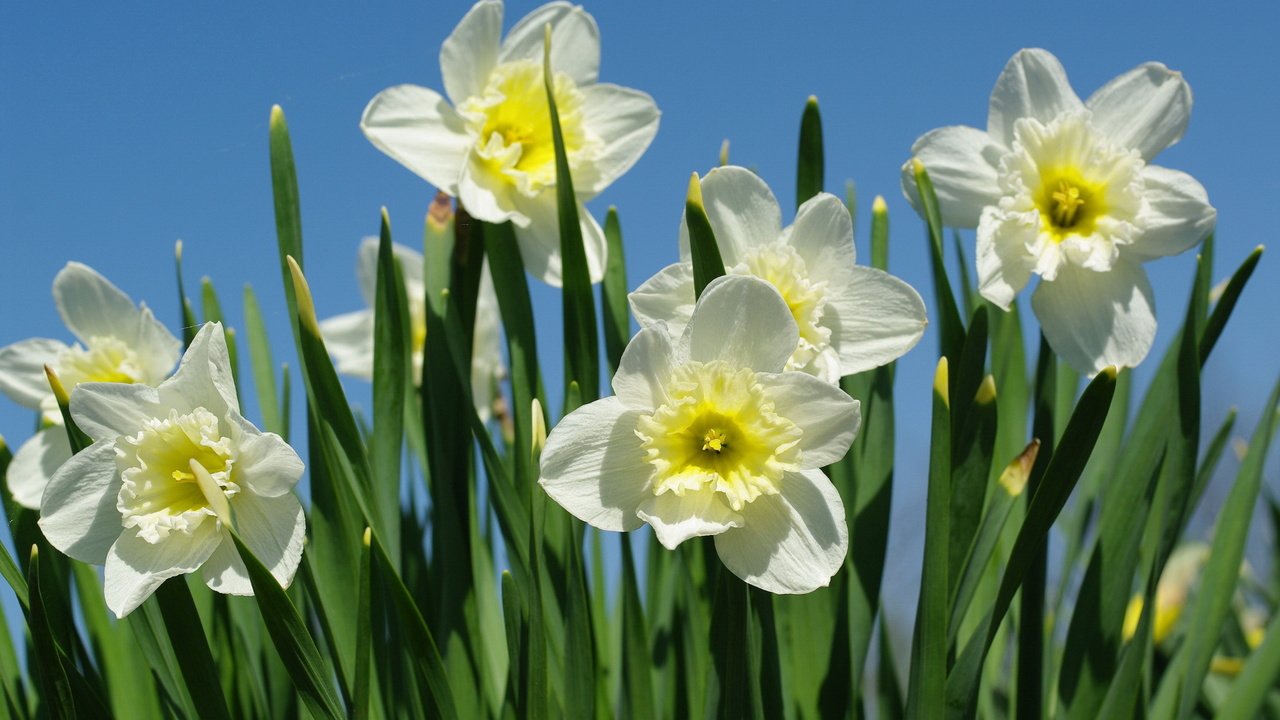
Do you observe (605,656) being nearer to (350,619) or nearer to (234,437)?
(350,619)

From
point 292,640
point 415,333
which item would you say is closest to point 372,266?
point 415,333

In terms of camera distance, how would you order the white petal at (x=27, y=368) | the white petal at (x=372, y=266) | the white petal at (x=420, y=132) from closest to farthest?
the white petal at (x=420, y=132) < the white petal at (x=27, y=368) < the white petal at (x=372, y=266)

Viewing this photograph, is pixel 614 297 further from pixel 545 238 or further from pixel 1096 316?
pixel 1096 316

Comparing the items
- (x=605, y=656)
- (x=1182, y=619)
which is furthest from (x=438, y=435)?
(x=1182, y=619)

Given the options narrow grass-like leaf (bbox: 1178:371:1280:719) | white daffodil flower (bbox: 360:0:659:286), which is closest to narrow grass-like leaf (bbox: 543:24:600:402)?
white daffodil flower (bbox: 360:0:659:286)

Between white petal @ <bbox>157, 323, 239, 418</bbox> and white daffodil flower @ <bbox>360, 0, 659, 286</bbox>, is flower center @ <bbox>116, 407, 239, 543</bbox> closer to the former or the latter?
white petal @ <bbox>157, 323, 239, 418</bbox>

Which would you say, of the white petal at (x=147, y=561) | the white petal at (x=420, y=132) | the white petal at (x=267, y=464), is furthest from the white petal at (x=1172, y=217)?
the white petal at (x=147, y=561)

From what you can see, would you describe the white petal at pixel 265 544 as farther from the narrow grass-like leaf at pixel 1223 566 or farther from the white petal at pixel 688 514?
the narrow grass-like leaf at pixel 1223 566
